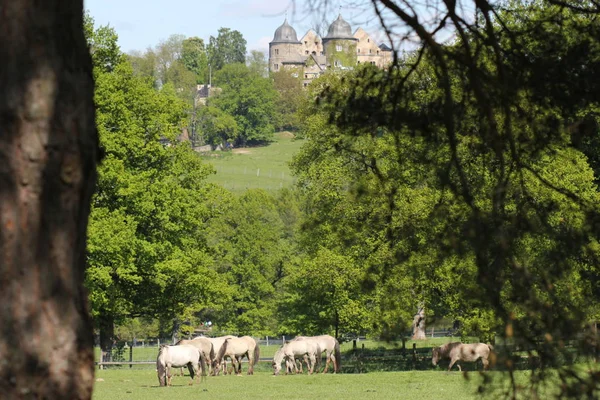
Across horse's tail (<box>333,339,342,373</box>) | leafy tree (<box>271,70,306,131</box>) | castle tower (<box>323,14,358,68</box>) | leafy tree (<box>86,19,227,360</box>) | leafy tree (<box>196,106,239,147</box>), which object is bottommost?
horse's tail (<box>333,339,342,373</box>)

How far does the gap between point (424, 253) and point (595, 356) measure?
1.50 metres

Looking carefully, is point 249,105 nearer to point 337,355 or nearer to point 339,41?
point 337,355

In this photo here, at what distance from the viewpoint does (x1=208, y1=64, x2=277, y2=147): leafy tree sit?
500ft

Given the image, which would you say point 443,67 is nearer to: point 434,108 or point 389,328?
point 434,108

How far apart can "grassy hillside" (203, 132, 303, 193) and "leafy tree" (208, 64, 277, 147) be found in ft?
8.64

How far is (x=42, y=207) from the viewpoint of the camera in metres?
4.35

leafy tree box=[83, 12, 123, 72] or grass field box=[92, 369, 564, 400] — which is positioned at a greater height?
leafy tree box=[83, 12, 123, 72]

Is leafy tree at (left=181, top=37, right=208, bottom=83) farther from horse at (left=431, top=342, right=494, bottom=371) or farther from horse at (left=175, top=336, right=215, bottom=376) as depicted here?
horse at (left=431, top=342, right=494, bottom=371)

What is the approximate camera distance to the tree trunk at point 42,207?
4.25 meters

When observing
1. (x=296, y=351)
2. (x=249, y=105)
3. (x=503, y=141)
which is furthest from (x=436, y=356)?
(x=249, y=105)

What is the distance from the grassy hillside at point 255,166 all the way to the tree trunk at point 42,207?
10499cm

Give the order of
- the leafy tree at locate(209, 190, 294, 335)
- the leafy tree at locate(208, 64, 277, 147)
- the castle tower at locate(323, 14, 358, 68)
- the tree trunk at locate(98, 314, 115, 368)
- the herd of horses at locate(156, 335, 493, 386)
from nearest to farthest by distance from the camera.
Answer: the castle tower at locate(323, 14, 358, 68)
the herd of horses at locate(156, 335, 493, 386)
the tree trunk at locate(98, 314, 115, 368)
the leafy tree at locate(209, 190, 294, 335)
the leafy tree at locate(208, 64, 277, 147)

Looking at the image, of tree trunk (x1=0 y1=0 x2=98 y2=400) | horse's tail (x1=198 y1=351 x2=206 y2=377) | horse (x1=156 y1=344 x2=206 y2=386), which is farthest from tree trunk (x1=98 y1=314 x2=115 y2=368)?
tree trunk (x1=0 y1=0 x2=98 y2=400)

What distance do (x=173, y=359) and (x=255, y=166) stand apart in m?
102
